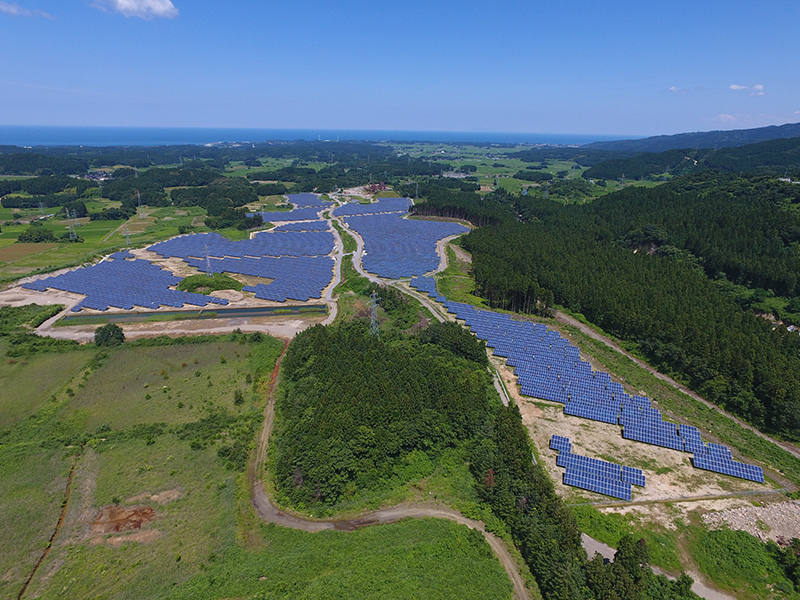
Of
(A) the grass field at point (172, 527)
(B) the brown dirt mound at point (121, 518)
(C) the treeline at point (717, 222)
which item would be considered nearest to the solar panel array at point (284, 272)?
(A) the grass field at point (172, 527)

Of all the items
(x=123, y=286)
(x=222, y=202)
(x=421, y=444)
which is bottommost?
(x=421, y=444)

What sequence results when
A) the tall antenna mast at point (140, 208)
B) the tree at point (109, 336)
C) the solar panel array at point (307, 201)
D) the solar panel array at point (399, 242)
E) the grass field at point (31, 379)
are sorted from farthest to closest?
1. the solar panel array at point (307, 201)
2. the tall antenna mast at point (140, 208)
3. the solar panel array at point (399, 242)
4. the tree at point (109, 336)
5. the grass field at point (31, 379)

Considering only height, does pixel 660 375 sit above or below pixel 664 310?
below

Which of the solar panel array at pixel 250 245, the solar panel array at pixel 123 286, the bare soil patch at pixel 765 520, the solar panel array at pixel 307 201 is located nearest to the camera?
the bare soil patch at pixel 765 520

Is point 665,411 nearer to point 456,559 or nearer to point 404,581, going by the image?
point 456,559

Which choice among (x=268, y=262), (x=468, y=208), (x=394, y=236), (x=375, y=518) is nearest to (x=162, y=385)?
(x=375, y=518)

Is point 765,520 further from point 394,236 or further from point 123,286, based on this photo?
point 394,236

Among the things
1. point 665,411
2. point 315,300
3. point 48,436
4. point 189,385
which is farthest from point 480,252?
point 48,436

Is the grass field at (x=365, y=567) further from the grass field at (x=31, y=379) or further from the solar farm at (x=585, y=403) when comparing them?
the grass field at (x=31, y=379)
